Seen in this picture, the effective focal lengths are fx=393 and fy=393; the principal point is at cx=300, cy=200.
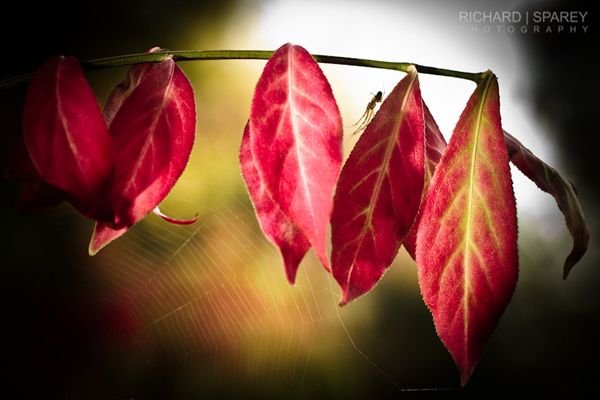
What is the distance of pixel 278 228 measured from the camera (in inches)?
A: 6.3

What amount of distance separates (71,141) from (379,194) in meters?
0.13

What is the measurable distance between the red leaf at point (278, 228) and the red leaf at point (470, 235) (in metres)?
0.05

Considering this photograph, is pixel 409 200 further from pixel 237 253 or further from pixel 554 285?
pixel 554 285

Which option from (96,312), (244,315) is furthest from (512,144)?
(96,312)

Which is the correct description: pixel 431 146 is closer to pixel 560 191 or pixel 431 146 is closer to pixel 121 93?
pixel 560 191

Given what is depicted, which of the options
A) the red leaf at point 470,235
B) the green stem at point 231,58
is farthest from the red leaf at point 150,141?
the red leaf at point 470,235

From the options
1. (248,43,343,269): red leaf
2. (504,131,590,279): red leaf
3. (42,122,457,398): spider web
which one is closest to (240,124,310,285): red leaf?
(248,43,343,269): red leaf

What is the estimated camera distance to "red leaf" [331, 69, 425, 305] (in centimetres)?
16

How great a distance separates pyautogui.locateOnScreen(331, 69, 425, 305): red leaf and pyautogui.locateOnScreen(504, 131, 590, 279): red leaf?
7 centimetres

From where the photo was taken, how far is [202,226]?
4.82 ft

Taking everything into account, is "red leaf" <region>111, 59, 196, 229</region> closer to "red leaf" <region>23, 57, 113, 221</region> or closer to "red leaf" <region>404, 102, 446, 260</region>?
"red leaf" <region>23, 57, 113, 221</region>

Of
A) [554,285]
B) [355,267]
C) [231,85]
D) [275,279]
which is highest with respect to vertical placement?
[231,85]

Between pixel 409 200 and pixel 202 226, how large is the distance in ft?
4.48

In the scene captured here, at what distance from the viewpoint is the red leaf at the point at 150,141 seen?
18 cm
